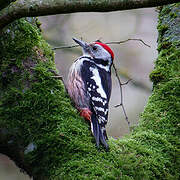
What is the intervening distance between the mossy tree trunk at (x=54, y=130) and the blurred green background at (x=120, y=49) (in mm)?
2704

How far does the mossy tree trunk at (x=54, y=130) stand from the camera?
87.0 inches

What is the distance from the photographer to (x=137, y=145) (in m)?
2.54

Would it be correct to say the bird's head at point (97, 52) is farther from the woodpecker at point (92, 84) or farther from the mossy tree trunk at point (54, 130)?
the mossy tree trunk at point (54, 130)

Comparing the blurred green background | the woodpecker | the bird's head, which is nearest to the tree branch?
the woodpecker

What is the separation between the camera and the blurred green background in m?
5.60

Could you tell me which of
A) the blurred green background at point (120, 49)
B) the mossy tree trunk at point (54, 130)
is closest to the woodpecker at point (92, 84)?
the mossy tree trunk at point (54, 130)

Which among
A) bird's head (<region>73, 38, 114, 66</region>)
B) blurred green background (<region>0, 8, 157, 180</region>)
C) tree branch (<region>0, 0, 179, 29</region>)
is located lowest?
blurred green background (<region>0, 8, 157, 180</region>)

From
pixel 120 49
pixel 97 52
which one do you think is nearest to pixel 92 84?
pixel 97 52

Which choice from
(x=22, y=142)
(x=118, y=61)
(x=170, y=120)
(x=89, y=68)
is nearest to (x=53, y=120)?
(x=22, y=142)

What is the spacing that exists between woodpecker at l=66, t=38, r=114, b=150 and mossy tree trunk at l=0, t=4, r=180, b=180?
388mm

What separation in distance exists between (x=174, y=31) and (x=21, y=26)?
181 cm

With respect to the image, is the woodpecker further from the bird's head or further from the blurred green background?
the blurred green background

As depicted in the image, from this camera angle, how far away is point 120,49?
6.38 m

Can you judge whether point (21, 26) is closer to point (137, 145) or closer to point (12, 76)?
point (12, 76)
